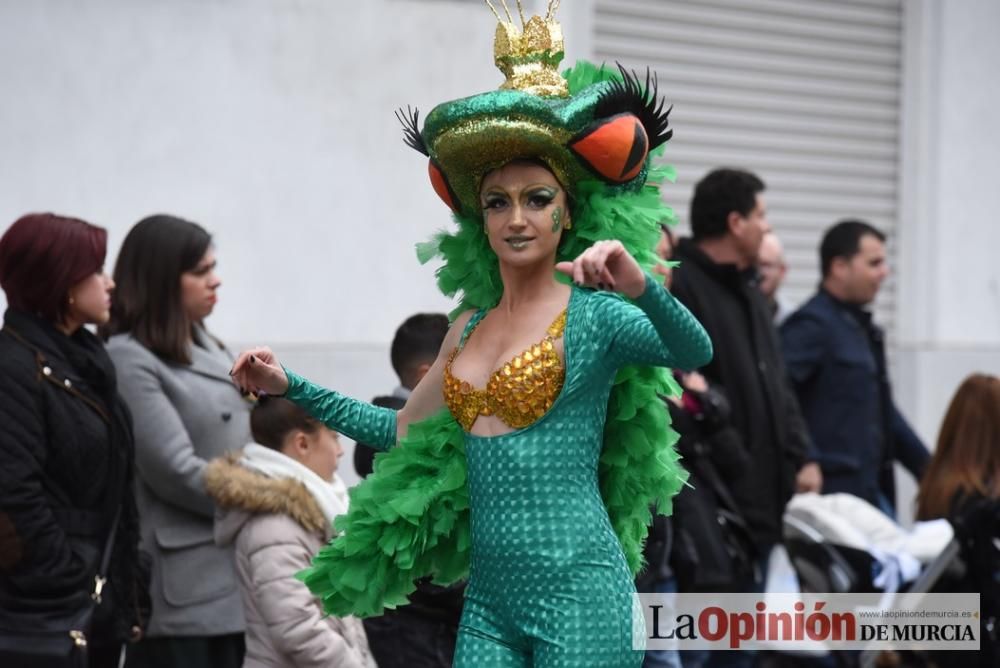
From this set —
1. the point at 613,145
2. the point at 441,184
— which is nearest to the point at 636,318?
the point at 613,145

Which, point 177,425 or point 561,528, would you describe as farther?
point 177,425

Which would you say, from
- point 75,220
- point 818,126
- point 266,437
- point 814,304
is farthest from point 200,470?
point 818,126

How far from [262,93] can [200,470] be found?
2.72m

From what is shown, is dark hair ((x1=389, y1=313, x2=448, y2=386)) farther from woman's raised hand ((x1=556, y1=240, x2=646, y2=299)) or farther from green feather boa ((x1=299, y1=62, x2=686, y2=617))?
woman's raised hand ((x1=556, y1=240, x2=646, y2=299))

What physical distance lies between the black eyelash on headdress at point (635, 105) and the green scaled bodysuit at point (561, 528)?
1.55 feet

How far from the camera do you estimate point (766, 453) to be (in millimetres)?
6891

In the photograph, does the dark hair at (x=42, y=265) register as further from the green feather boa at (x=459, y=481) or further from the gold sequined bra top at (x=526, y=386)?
the gold sequined bra top at (x=526, y=386)

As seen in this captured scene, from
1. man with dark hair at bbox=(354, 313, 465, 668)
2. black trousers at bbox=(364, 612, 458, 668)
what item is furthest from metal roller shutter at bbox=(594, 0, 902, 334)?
black trousers at bbox=(364, 612, 458, 668)

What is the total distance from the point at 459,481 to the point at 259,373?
584 mm

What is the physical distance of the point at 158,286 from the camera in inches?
231

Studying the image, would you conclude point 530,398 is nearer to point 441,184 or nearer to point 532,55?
point 441,184

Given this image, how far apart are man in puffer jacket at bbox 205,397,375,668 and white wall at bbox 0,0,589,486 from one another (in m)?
2.38

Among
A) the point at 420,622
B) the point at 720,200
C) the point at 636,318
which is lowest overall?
A: the point at 420,622

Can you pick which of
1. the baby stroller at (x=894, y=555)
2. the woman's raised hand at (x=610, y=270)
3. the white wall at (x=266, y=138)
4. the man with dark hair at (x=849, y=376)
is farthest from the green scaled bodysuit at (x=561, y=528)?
the man with dark hair at (x=849, y=376)
